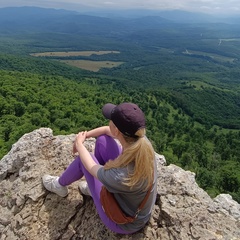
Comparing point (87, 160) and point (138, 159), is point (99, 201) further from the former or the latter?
point (138, 159)

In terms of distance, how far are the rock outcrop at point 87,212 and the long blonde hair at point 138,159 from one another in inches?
88.7

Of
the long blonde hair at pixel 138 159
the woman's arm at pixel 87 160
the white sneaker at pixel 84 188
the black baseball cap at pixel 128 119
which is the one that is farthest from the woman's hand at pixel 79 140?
the black baseball cap at pixel 128 119

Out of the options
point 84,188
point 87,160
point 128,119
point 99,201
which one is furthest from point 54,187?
point 128,119

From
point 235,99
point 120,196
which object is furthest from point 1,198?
point 235,99

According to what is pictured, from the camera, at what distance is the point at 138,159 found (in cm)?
507

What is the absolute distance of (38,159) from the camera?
9891 mm

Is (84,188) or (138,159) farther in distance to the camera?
(84,188)

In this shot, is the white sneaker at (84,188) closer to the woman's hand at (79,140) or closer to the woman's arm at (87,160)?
the woman's hand at (79,140)

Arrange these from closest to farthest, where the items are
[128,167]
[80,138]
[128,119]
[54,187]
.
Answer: [128,119] → [128,167] → [80,138] → [54,187]

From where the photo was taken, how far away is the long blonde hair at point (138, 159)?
507cm

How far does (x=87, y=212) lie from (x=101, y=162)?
5.22ft

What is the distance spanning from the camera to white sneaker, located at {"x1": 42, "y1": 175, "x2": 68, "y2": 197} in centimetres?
793

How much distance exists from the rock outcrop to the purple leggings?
2.28 feet

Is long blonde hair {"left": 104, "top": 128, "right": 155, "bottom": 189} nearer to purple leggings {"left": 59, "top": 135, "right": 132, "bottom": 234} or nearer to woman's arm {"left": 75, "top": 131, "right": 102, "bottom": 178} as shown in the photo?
woman's arm {"left": 75, "top": 131, "right": 102, "bottom": 178}
